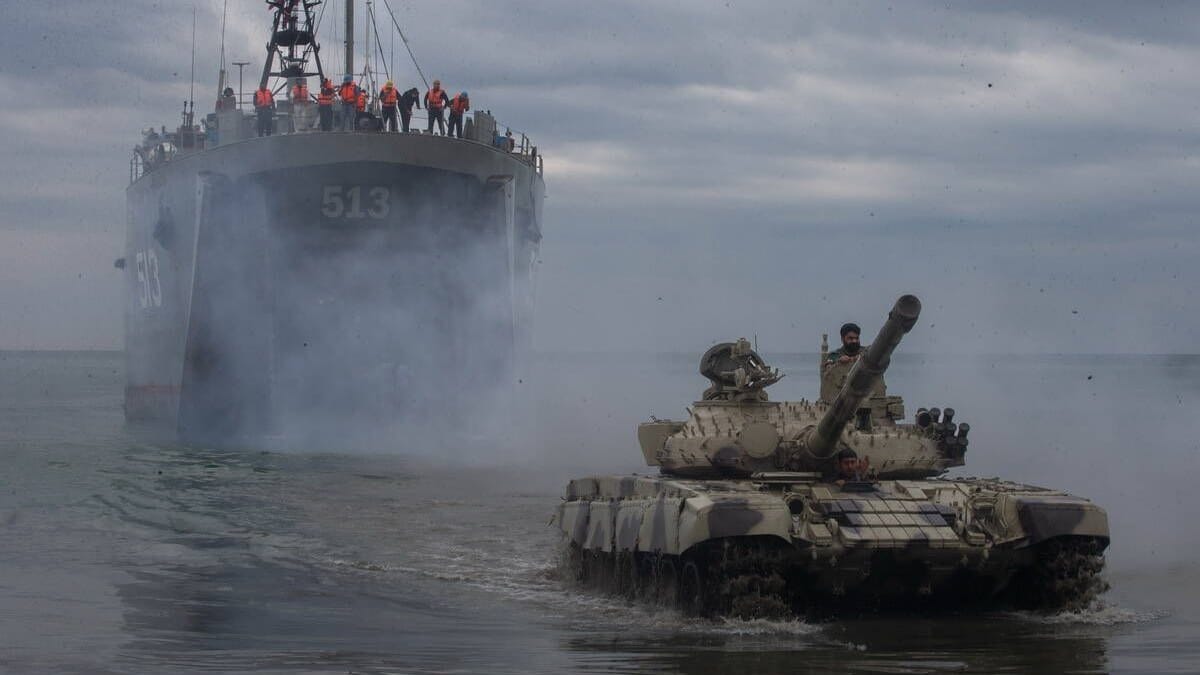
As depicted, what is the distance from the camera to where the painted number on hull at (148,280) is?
4116 cm

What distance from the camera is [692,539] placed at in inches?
529

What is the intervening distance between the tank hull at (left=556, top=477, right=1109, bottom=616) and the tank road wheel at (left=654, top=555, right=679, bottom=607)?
0.02 metres

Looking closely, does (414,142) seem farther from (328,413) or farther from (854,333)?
(854,333)

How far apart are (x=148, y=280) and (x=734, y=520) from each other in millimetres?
31352

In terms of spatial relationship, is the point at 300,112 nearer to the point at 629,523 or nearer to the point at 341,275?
the point at 341,275

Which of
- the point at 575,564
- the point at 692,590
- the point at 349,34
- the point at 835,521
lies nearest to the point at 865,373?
the point at 835,521

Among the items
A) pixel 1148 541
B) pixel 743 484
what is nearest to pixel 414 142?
pixel 1148 541

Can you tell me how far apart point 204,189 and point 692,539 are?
24001 millimetres

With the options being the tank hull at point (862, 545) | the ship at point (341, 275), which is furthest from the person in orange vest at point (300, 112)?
the tank hull at point (862, 545)

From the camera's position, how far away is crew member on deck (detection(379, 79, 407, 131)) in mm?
33719

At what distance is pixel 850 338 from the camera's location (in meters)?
16.6

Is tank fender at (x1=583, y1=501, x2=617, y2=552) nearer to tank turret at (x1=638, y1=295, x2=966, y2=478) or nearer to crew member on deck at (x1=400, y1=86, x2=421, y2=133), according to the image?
tank turret at (x1=638, y1=295, x2=966, y2=478)

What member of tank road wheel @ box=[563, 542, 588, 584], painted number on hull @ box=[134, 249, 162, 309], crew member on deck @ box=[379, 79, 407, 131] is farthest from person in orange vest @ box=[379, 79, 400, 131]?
tank road wheel @ box=[563, 542, 588, 584]

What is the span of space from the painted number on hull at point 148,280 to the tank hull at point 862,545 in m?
28.1
